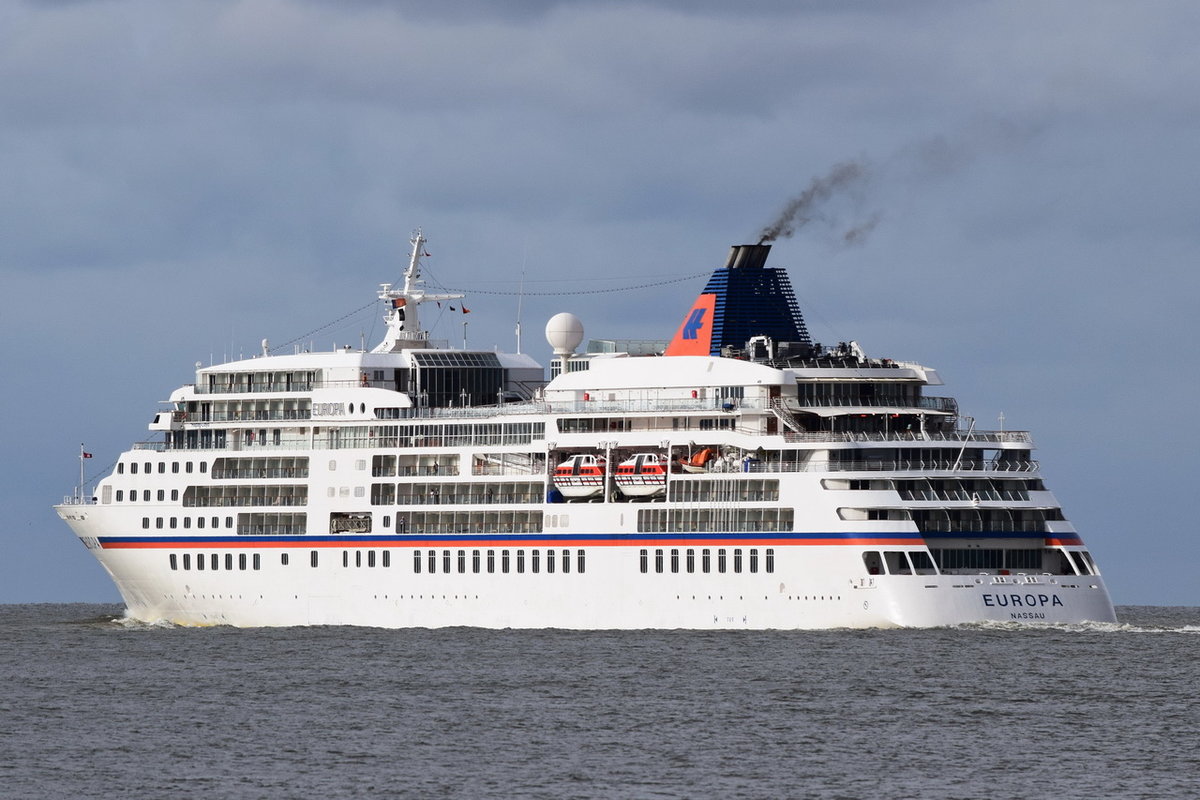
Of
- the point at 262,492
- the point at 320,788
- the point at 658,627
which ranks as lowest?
the point at 320,788

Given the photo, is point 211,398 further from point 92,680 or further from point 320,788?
point 320,788

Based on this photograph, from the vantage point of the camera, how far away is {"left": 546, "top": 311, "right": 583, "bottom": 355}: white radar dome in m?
83.1

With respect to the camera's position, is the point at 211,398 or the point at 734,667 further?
the point at 211,398

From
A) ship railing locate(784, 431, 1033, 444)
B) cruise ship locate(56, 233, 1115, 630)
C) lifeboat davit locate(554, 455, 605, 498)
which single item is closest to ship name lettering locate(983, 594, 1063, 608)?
cruise ship locate(56, 233, 1115, 630)

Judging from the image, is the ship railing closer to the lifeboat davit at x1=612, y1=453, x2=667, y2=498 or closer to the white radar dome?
the lifeboat davit at x1=612, y1=453, x2=667, y2=498

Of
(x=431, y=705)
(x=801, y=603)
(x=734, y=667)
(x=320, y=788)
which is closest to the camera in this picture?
(x=320, y=788)

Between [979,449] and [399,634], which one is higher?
[979,449]

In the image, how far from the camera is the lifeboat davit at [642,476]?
75.9 metres

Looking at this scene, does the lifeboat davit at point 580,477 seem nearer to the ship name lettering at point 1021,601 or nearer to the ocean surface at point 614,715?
the ocean surface at point 614,715

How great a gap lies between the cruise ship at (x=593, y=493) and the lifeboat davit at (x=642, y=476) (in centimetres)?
9

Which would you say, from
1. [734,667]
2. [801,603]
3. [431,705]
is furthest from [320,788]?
[801,603]

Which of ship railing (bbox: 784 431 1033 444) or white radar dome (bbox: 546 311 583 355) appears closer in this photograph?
ship railing (bbox: 784 431 1033 444)

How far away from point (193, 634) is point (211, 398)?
9.83 m

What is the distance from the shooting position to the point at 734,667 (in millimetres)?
64812
